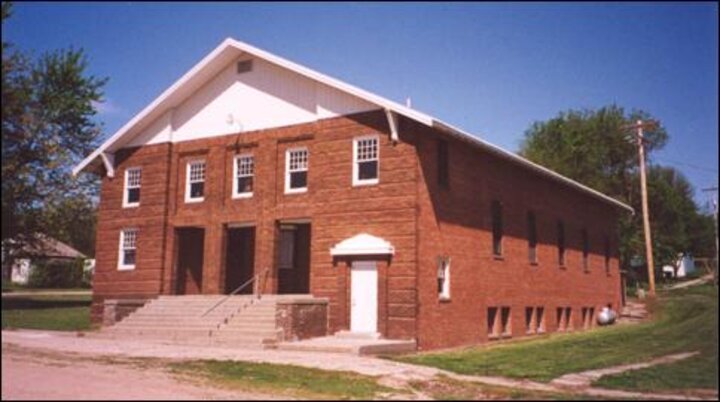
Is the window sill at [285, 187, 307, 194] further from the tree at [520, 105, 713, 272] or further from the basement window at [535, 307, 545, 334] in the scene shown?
the tree at [520, 105, 713, 272]

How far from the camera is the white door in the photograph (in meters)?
21.3

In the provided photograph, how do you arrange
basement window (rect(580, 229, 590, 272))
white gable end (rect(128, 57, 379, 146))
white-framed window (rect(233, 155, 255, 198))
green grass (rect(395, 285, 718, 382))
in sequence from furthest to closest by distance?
basement window (rect(580, 229, 590, 272)) < white-framed window (rect(233, 155, 255, 198)) < white gable end (rect(128, 57, 379, 146)) < green grass (rect(395, 285, 718, 382))

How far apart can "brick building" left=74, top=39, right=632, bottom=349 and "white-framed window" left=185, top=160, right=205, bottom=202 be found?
0.18 ft

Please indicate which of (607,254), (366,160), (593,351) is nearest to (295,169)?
(366,160)

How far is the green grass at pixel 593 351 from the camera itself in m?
12.8

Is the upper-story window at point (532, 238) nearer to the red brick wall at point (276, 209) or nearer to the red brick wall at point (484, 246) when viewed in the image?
the red brick wall at point (484, 246)

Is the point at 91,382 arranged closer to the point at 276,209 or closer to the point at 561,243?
the point at 276,209

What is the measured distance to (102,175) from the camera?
98.1 feet

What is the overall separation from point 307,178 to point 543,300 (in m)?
11.8

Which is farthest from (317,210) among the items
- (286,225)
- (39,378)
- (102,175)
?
(39,378)

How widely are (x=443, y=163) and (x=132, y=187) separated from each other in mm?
13218

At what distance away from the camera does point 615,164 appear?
6319 cm

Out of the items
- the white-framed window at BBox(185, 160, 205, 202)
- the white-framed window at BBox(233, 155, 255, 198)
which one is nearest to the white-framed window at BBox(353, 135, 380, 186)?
the white-framed window at BBox(233, 155, 255, 198)

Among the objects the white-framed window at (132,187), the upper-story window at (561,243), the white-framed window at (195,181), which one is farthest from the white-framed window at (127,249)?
the upper-story window at (561,243)
